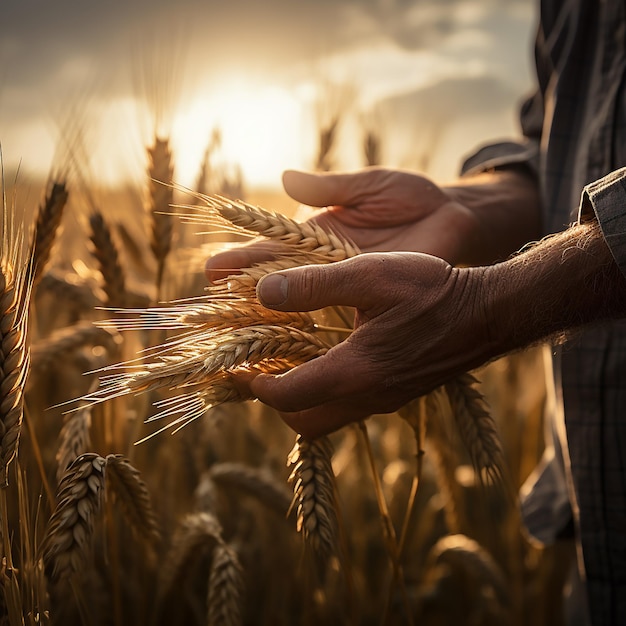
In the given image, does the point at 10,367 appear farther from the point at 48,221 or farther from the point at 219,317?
the point at 48,221

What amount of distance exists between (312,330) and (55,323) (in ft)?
5.60

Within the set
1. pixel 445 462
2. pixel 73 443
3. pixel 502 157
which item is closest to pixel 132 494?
pixel 73 443

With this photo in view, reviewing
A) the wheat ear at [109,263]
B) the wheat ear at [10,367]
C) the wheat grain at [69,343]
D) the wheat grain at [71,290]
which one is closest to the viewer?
the wheat ear at [10,367]

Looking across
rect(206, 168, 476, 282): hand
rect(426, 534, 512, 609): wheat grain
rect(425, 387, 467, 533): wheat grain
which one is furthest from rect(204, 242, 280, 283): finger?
rect(426, 534, 512, 609): wheat grain

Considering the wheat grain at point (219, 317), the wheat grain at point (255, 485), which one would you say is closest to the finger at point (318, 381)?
the wheat grain at point (219, 317)

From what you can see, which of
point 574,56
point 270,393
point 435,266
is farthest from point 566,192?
point 270,393

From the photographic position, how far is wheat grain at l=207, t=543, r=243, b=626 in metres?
1.27

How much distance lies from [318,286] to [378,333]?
134 mm

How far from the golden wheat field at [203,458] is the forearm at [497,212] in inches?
18.3

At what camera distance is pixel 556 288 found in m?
1.11

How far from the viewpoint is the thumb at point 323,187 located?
146 cm

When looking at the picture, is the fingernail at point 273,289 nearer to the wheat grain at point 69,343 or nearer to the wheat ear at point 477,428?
the wheat ear at point 477,428

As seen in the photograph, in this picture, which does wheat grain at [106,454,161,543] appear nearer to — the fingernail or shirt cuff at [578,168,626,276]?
the fingernail

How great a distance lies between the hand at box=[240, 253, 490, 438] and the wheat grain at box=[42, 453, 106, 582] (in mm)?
295
